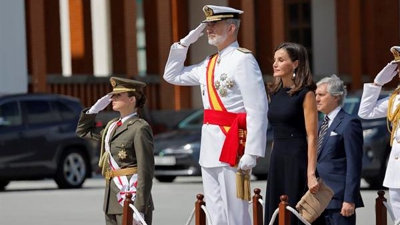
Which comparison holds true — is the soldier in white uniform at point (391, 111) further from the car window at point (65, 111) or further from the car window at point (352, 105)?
the car window at point (65, 111)

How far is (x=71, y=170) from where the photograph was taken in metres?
21.8

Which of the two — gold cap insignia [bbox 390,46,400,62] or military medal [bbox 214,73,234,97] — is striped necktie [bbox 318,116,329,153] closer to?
gold cap insignia [bbox 390,46,400,62]

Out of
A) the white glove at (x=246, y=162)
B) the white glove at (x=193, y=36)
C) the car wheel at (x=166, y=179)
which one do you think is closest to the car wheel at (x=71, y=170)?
the car wheel at (x=166, y=179)

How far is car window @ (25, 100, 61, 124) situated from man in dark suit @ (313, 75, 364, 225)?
1234 centimetres

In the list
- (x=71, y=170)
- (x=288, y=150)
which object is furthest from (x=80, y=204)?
(x=288, y=150)

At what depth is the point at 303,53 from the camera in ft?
28.6

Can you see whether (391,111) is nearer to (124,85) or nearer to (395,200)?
(395,200)

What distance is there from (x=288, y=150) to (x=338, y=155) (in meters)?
0.71

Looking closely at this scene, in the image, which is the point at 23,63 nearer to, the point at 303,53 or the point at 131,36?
the point at 131,36

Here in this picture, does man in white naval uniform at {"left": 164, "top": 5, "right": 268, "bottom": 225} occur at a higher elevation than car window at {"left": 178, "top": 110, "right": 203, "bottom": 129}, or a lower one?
higher

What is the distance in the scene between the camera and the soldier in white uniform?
8.98 meters

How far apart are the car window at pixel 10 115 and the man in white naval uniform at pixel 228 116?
12440mm

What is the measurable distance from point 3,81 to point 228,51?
19.7 meters

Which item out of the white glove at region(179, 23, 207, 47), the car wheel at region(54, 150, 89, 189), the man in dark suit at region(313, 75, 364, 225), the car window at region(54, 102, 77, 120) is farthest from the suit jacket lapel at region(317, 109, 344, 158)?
the car window at region(54, 102, 77, 120)
